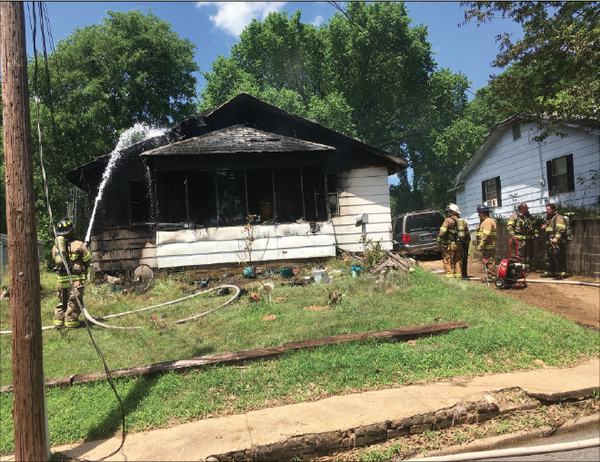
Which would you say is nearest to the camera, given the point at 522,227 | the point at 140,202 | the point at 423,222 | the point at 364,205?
the point at 522,227

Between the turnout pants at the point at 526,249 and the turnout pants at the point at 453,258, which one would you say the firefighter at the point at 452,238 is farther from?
the turnout pants at the point at 526,249

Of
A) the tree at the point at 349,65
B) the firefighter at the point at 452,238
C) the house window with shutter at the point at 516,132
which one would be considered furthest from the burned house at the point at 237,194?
the tree at the point at 349,65

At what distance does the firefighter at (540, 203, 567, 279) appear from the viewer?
32.2ft

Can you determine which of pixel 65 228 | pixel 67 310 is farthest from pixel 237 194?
pixel 67 310

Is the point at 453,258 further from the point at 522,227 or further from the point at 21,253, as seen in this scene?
the point at 21,253

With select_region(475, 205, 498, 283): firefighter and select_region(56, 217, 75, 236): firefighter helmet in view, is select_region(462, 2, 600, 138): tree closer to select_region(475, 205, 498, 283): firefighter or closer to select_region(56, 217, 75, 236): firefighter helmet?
select_region(475, 205, 498, 283): firefighter

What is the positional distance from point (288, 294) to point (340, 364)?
3.69 metres

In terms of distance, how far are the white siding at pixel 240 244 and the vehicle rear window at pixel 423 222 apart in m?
4.45

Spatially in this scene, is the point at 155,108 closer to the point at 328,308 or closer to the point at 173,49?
the point at 173,49

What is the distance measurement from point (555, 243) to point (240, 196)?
31.5ft

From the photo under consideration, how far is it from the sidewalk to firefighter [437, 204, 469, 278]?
4.81m

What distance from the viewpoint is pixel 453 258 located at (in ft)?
31.1

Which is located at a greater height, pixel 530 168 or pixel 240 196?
pixel 530 168

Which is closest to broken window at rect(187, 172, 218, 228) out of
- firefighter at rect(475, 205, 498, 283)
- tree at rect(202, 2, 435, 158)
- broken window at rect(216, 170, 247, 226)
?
broken window at rect(216, 170, 247, 226)
